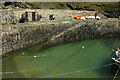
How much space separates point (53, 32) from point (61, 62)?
10422mm

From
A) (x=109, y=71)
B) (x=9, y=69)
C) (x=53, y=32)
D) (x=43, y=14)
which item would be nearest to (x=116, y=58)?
(x=109, y=71)

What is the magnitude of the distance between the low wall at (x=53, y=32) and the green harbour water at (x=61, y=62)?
1694mm

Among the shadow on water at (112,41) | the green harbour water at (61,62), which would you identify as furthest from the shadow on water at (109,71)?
the shadow on water at (112,41)

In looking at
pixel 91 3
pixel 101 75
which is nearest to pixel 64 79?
pixel 101 75

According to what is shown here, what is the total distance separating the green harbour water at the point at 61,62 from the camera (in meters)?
23.5

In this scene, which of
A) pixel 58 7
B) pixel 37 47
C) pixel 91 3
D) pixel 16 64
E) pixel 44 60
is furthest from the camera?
pixel 91 3

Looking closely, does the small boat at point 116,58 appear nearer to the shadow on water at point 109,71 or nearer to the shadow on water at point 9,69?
the shadow on water at point 109,71

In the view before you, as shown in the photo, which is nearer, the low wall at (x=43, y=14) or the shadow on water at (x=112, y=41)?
the shadow on water at (x=112, y=41)

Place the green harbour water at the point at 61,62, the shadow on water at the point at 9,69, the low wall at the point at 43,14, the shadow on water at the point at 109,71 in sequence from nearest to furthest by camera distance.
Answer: the shadow on water at the point at 9,69 → the green harbour water at the point at 61,62 → the shadow on water at the point at 109,71 → the low wall at the point at 43,14

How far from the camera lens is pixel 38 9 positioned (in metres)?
44.8

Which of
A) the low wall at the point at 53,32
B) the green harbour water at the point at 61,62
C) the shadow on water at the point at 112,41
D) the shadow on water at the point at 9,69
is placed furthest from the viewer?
the shadow on water at the point at 112,41

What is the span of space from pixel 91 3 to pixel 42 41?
33.1m

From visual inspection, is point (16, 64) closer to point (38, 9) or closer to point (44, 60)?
point (44, 60)

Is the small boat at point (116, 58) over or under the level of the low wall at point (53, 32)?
under
